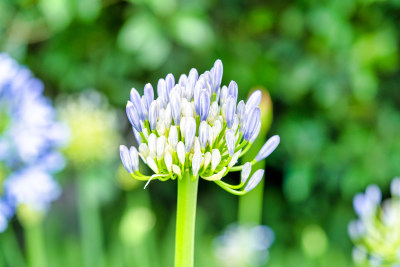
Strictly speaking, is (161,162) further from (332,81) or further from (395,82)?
(395,82)

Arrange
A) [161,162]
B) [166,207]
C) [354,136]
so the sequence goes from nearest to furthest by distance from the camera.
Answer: [161,162] < [354,136] < [166,207]

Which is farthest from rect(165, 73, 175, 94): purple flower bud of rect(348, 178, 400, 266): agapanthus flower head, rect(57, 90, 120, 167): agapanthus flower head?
rect(57, 90, 120, 167): agapanthus flower head

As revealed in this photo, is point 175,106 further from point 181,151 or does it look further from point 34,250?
point 34,250

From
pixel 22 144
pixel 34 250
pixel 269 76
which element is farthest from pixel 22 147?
pixel 269 76

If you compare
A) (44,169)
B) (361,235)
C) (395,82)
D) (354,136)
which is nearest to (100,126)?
(44,169)

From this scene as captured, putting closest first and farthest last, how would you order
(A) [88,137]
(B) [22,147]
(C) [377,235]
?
1. (C) [377,235]
2. (B) [22,147]
3. (A) [88,137]

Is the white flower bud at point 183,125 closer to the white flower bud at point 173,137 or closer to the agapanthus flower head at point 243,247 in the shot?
the white flower bud at point 173,137
